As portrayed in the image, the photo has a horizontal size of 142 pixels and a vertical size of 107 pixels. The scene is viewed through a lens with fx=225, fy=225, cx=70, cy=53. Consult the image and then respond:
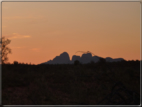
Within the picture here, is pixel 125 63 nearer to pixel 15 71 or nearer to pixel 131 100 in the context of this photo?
pixel 15 71

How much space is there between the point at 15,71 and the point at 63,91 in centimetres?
456

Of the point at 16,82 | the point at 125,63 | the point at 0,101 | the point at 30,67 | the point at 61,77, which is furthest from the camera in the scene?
the point at 125,63

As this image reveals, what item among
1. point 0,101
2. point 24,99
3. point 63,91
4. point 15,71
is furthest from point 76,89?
point 15,71

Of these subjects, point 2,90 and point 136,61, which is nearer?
point 2,90

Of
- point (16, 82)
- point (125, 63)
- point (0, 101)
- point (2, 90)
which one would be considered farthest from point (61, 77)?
point (125, 63)

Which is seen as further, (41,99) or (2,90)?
(2,90)

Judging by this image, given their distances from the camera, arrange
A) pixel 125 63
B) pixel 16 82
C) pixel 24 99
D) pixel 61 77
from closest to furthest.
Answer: pixel 24 99
pixel 16 82
pixel 61 77
pixel 125 63

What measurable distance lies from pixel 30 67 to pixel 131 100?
10.0 m

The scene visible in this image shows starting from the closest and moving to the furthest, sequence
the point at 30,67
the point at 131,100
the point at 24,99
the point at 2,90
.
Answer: the point at 131,100 < the point at 24,99 < the point at 2,90 < the point at 30,67

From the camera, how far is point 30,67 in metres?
15.0

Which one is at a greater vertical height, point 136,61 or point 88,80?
point 136,61

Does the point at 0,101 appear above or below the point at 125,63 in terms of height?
below

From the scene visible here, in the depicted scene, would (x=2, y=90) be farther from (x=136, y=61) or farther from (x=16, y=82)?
(x=136, y=61)

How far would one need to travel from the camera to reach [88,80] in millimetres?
12312
